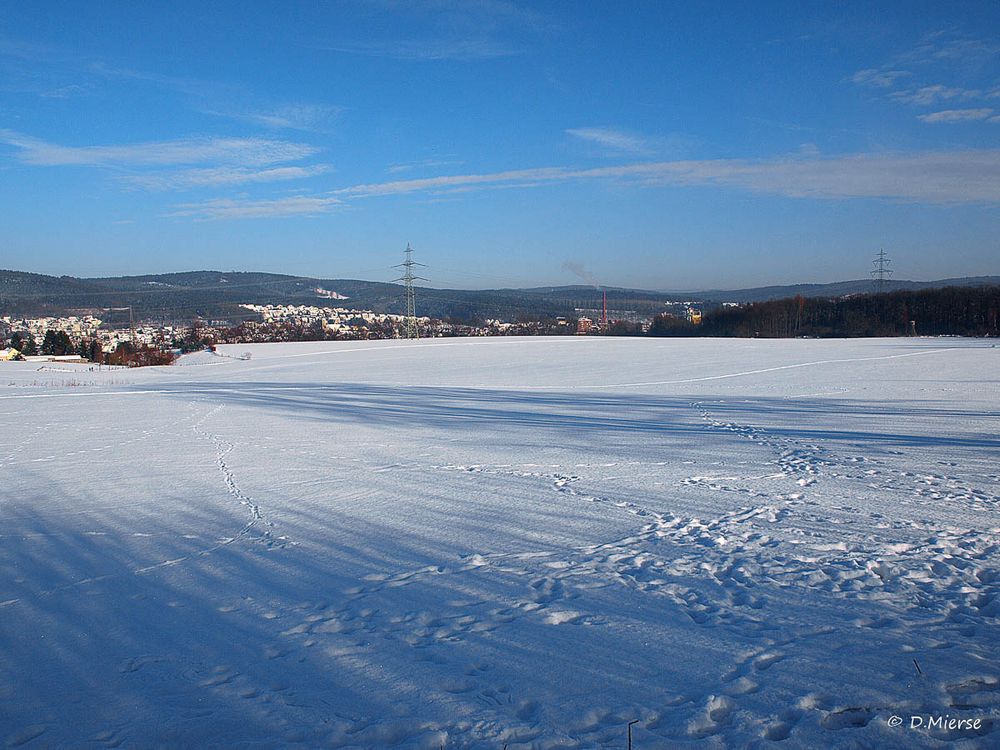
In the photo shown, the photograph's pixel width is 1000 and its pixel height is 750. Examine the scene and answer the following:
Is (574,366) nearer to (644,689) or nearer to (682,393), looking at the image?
(682,393)

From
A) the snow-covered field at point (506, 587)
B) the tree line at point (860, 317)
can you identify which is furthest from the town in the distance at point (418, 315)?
the snow-covered field at point (506, 587)

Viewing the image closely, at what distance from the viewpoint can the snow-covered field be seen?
3.54 metres

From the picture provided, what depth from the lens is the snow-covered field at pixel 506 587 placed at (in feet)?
11.6

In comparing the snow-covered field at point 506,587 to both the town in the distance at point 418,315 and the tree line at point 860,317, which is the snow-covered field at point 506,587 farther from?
the tree line at point 860,317

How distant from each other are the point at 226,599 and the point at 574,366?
88.9 feet

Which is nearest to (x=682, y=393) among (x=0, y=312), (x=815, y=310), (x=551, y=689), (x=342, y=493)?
(x=342, y=493)

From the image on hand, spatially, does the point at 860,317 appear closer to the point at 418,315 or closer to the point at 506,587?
the point at 418,315

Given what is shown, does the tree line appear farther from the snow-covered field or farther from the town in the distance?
the snow-covered field

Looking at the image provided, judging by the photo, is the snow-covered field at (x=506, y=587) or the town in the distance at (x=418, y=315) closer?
the snow-covered field at (x=506, y=587)

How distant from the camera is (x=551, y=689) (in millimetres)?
3754

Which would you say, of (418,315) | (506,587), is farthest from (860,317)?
(506,587)

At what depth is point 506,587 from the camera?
17.0 feet

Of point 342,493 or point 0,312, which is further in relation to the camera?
point 0,312

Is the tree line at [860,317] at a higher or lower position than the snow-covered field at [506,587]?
higher
